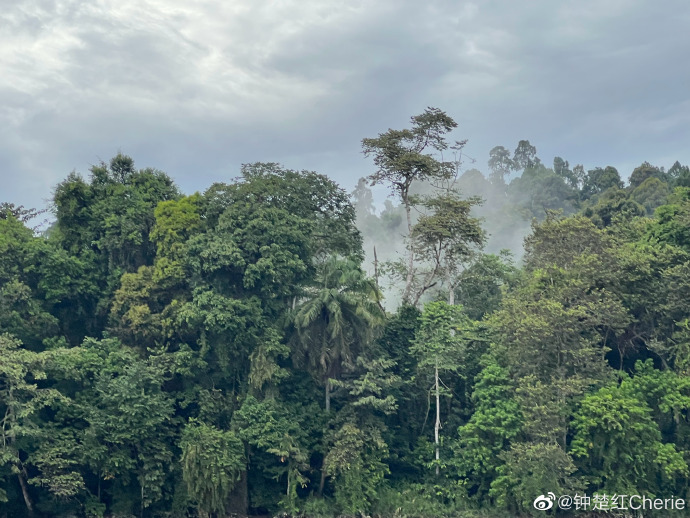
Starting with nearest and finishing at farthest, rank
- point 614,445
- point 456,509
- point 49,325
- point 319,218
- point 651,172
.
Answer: point 614,445 < point 456,509 < point 49,325 < point 319,218 < point 651,172

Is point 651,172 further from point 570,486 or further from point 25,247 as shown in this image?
point 25,247

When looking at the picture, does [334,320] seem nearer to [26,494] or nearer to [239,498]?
[239,498]

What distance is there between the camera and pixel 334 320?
2309 centimetres

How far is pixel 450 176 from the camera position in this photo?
93.6 ft

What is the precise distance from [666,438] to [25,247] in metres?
20.6

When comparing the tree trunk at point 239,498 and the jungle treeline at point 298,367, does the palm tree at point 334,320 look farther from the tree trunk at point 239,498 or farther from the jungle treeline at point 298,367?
the tree trunk at point 239,498

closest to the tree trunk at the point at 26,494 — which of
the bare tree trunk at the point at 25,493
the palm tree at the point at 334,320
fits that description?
the bare tree trunk at the point at 25,493

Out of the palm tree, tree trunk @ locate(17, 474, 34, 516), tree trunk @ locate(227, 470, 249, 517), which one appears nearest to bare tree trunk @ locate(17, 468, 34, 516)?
tree trunk @ locate(17, 474, 34, 516)

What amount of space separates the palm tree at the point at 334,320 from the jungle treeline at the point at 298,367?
0.07 meters

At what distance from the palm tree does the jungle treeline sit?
0.07 metres

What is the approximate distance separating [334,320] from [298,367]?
6.89 ft

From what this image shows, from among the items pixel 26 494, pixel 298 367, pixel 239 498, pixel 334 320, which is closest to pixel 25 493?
pixel 26 494

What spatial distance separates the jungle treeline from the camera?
21.1 m

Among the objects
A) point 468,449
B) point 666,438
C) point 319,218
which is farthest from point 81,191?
point 666,438
